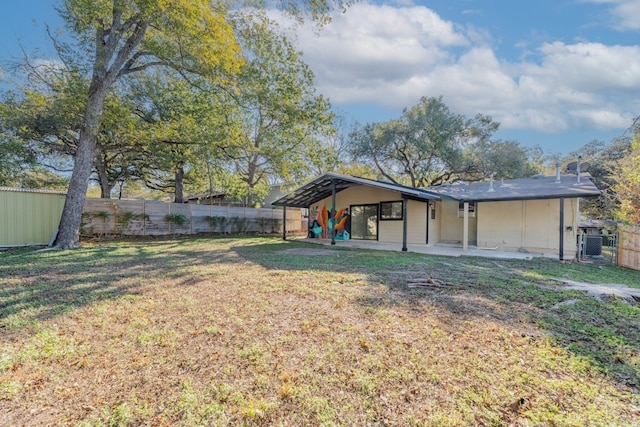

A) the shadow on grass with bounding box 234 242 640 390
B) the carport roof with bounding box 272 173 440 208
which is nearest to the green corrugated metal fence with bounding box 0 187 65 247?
the carport roof with bounding box 272 173 440 208

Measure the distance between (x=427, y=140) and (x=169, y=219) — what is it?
15615mm

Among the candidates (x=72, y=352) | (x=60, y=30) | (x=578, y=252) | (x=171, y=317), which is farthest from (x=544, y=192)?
(x=60, y=30)

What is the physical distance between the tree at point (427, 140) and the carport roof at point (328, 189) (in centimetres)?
767

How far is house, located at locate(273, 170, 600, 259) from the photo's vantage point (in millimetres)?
10609

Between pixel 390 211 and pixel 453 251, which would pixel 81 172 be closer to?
pixel 390 211

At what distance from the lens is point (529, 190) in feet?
36.3

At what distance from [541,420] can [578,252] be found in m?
10.8

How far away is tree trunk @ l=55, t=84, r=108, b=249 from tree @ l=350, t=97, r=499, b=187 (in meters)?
15.8

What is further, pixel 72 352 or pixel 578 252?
pixel 578 252

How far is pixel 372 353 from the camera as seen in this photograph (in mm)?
2740

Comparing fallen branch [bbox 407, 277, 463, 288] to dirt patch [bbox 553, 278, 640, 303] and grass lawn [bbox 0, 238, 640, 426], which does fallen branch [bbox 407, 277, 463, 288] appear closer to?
grass lawn [bbox 0, 238, 640, 426]

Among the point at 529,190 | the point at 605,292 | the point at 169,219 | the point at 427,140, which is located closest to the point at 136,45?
the point at 169,219

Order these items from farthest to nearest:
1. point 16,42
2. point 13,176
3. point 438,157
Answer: point 438,157 < point 13,176 < point 16,42

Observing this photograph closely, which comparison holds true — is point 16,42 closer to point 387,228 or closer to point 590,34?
point 387,228
